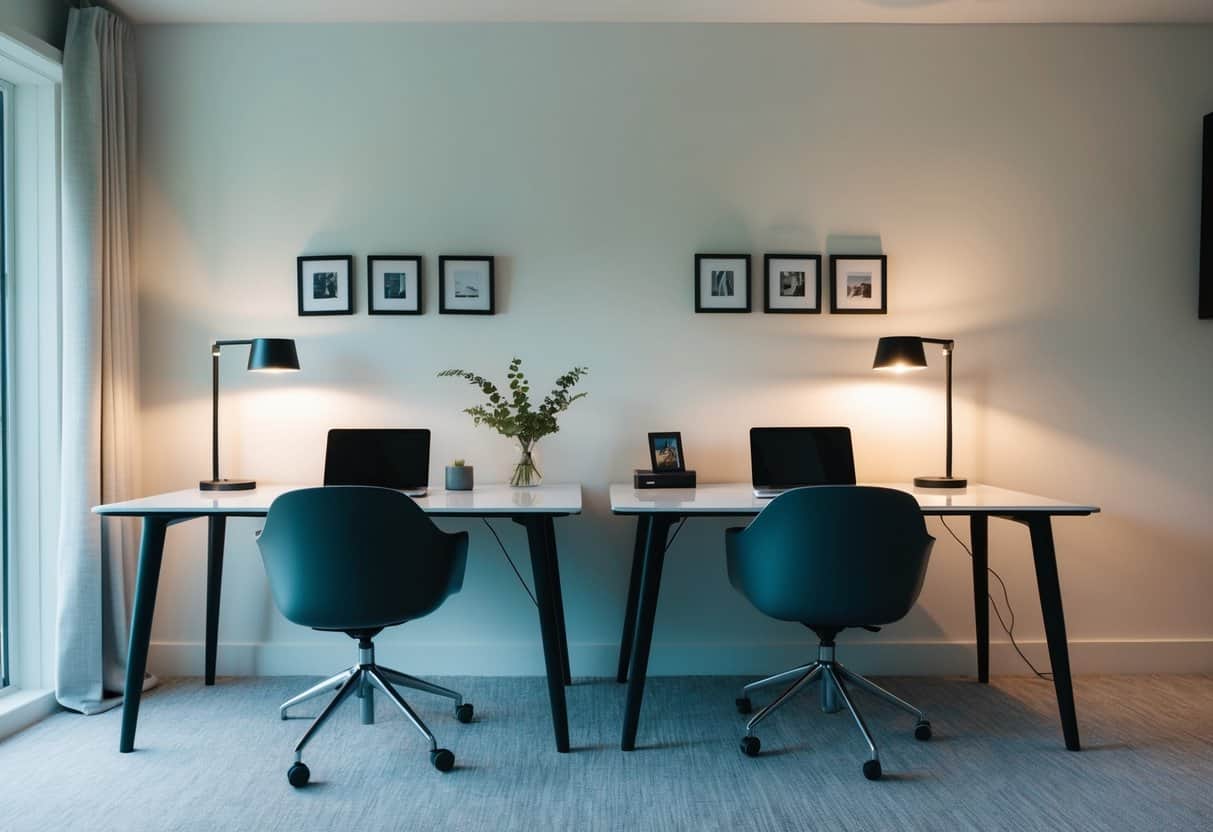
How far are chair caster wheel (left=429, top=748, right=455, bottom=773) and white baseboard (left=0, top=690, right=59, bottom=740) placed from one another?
1470mm

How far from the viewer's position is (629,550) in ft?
10.6

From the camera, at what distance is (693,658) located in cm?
321

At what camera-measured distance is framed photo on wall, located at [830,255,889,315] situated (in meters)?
3.21

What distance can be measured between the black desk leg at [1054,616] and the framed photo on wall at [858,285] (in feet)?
3.60

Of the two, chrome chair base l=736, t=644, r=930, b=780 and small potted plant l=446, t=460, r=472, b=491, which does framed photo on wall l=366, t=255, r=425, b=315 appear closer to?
small potted plant l=446, t=460, r=472, b=491

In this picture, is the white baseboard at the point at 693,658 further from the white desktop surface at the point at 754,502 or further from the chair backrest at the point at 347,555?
the chair backrest at the point at 347,555

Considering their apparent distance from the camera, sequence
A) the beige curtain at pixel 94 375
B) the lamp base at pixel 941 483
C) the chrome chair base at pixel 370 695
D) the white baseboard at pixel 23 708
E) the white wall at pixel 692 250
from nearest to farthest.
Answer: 1. the chrome chair base at pixel 370 695
2. the white baseboard at pixel 23 708
3. the beige curtain at pixel 94 375
4. the lamp base at pixel 941 483
5. the white wall at pixel 692 250

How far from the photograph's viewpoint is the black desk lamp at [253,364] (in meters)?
2.88

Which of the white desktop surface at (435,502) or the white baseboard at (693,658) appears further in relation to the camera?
the white baseboard at (693,658)

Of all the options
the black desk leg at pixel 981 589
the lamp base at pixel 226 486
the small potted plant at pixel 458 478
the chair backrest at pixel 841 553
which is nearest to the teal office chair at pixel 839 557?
the chair backrest at pixel 841 553

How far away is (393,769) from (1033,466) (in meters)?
2.68

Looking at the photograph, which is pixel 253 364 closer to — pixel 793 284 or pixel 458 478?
pixel 458 478

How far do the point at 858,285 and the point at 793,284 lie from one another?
26 centimetres

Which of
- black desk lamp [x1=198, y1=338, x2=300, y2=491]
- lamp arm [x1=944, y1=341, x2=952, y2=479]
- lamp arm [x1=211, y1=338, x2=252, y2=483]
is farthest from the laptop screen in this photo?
lamp arm [x1=211, y1=338, x2=252, y2=483]
